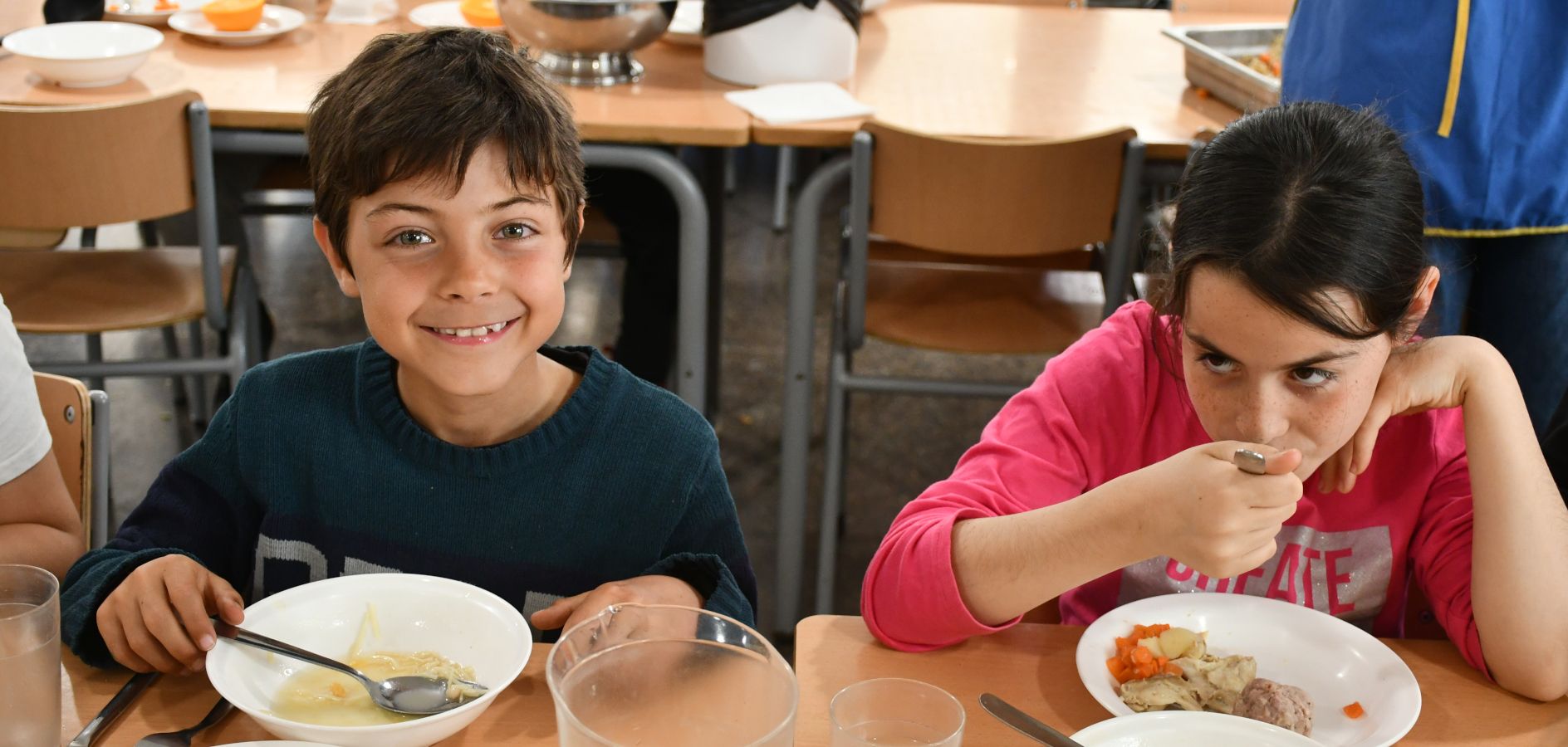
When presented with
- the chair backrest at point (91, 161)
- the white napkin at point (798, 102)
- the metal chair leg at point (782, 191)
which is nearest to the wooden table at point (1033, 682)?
the white napkin at point (798, 102)

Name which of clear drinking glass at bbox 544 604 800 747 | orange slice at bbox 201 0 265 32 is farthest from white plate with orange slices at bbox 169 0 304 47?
clear drinking glass at bbox 544 604 800 747

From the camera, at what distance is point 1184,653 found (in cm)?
108

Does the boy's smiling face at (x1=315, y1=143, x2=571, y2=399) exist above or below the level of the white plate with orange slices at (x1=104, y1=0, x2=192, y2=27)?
above

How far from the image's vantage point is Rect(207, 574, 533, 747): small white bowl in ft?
3.19

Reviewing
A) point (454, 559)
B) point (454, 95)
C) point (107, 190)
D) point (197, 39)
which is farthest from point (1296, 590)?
point (197, 39)

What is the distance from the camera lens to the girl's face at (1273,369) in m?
1.11

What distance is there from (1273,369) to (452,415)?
2.43ft

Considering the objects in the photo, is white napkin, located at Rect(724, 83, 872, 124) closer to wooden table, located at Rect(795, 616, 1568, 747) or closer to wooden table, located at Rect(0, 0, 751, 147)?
wooden table, located at Rect(0, 0, 751, 147)

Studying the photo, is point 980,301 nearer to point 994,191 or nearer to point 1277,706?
point 994,191

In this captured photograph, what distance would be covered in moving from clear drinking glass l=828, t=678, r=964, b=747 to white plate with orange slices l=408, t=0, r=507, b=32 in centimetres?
238

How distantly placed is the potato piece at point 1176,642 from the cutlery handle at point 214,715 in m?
0.69

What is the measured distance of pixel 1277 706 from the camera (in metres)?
1.01

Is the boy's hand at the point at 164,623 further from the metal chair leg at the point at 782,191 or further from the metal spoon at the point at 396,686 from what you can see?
the metal chair leg at the point at 782,191

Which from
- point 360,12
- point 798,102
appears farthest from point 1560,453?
point 360,12
